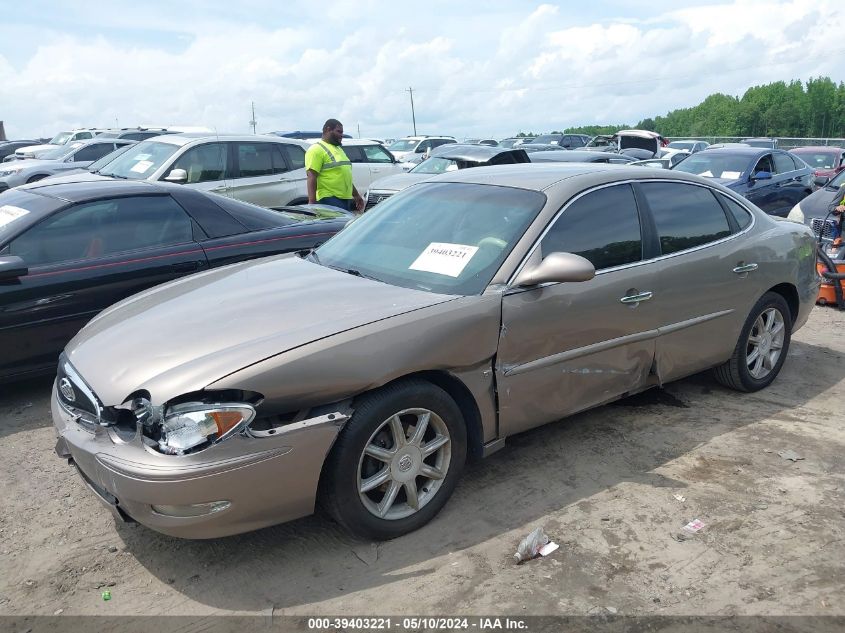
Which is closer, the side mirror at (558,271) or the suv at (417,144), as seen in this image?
the side mirror at (558,271)

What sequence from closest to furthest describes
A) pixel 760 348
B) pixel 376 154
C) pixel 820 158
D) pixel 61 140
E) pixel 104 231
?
1. pixel 760 348
2. pixel 104 231
3. pixel 376 154
4. pixel 820 158
5. pixel 61 140

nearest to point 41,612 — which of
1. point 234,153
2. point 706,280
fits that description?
point 706,280

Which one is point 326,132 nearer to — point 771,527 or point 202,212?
point 202,212

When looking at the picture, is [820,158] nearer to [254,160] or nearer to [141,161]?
[254,160]

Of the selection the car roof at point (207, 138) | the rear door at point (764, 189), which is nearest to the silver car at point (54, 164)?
the car roof at point (207, 138)

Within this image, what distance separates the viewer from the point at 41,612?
2.78m

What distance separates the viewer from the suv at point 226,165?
884cm

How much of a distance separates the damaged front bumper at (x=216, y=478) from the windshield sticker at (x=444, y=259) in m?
1.09

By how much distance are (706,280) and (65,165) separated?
45.0 ft

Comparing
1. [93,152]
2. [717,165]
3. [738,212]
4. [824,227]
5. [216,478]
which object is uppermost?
[93,152]

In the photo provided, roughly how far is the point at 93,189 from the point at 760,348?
16.2 ft

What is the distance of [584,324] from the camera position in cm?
376

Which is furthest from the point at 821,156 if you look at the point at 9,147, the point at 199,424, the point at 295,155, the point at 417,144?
the point at 9,147

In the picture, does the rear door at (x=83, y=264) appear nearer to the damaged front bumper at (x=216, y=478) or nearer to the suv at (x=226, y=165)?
the damaged front bumper at (x=216, y=478)
